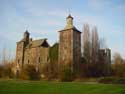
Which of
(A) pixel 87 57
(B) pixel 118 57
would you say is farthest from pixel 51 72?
(B) pixel 118 57

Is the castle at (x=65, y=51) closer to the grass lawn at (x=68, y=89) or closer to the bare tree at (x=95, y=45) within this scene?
the bare tree at (x=95, y=45)

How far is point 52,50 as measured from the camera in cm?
5522

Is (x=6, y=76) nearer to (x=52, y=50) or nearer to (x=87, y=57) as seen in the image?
(x=52, y=50)

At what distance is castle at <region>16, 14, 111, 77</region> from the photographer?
48062 millimetres

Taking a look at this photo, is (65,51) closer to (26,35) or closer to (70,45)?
(70,45)

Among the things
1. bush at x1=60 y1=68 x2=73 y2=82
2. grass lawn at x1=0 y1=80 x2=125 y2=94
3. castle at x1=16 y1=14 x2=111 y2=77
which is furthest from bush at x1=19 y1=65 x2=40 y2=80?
grass lawn at x1=0 y1=80 x2=125 y2=94

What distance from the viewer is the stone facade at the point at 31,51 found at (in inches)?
2302

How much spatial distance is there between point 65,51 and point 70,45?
6.55 feet

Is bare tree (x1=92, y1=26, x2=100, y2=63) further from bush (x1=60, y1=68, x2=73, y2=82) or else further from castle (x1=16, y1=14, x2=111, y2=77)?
bush (x1=60, y1=68, x2=73, y2=82)

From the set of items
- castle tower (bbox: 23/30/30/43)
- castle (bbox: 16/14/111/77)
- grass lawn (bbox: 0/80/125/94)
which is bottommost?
grass lawn (bbox: 0/80/125/94)

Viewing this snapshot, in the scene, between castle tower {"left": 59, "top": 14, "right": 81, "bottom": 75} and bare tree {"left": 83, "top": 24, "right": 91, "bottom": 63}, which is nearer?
bare tree {"left": 83, "top": 24, "right": 91, "bottom": 63}

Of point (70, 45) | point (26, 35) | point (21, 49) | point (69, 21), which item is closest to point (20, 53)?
point (21, 49)

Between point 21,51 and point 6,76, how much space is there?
15.7 meters

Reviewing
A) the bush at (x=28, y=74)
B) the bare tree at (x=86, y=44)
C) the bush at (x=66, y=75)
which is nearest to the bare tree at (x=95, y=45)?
the bare tree at (x=86, y=44)
